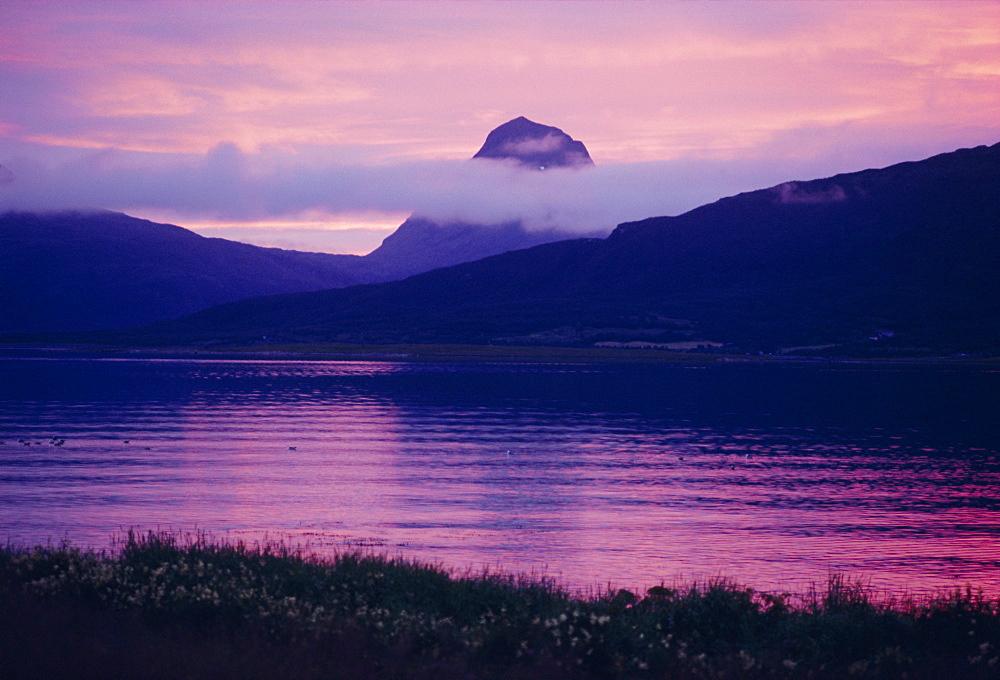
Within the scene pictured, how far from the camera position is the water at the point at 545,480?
25969mm

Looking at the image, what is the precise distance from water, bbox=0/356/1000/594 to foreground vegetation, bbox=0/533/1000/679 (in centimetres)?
606

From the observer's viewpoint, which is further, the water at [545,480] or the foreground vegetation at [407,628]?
the water at [545,480]

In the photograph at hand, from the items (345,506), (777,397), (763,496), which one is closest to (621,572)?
(345,506)

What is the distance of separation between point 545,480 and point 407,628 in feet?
85.1

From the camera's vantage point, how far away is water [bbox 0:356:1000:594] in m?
26.0

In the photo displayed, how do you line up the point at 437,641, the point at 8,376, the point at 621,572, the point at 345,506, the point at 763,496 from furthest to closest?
the point at 8,376
the point at 763,496
the point at 345,506
the point at 621,572
the point at 437,641

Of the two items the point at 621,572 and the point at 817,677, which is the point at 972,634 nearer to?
the point at 817,677

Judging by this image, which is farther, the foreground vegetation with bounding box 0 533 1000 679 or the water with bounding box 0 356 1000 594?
the water with bounding box 0 356 1000 594

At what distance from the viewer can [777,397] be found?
95.4 metres

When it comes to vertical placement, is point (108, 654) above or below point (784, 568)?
above

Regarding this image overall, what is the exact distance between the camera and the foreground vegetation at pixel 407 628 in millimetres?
12750

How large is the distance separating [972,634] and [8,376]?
12140 centimetres

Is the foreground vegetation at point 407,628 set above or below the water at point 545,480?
above

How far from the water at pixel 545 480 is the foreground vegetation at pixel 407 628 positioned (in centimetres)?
606
